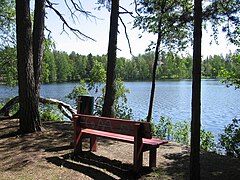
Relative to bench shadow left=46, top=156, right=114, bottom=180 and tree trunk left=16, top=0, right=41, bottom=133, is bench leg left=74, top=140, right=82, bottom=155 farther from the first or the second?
tree trunk left=16, top=0, right=41, bottom=133

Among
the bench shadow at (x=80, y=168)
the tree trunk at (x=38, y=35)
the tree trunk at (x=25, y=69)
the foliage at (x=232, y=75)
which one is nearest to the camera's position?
the bench shadow at (x=80, y=168)

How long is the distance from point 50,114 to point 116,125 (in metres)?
6.26

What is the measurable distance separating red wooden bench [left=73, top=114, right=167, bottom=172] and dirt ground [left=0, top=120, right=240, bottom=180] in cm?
25

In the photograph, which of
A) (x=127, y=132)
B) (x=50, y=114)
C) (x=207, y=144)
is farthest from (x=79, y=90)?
(x=127, y=132)

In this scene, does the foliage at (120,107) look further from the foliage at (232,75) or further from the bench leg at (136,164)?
the bench leg at (136,164)

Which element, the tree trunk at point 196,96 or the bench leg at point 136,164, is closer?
the tree trunk at point 196,96

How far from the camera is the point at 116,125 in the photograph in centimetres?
435

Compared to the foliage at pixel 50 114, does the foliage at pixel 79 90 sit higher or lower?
higher

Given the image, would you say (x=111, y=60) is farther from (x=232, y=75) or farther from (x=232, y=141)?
(x=232, y=141)

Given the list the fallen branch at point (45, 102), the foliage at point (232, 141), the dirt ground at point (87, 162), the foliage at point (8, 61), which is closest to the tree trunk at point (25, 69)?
the dirt ground at point (87, 162)

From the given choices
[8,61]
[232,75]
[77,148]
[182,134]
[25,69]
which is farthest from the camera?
[8,61]

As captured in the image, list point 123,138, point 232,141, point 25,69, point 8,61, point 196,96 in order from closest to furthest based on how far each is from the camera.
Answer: point 196,96, point 123,138, point 25,69, point 232,141, point 8,61

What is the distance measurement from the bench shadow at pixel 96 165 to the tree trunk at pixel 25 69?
6.89ft

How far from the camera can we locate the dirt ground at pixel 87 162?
13.3ft
